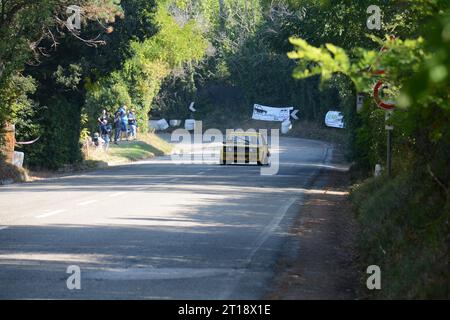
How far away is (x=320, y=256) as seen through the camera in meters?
13.2

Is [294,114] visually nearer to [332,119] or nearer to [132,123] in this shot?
[332,119]

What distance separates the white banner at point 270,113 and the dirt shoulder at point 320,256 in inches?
2288

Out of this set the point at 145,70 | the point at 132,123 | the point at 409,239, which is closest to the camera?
the point at 409,239

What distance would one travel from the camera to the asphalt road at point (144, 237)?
10.3 metres

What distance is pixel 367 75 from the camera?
259 inches

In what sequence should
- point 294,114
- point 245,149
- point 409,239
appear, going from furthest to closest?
1. point 294,114
2. point 245,149
3. point 409,239

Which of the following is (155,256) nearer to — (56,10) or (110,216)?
(110,216)

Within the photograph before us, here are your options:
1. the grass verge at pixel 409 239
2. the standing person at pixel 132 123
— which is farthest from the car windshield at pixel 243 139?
the grass verge at pixel 409 239

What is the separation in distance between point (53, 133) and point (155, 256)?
23.5 m

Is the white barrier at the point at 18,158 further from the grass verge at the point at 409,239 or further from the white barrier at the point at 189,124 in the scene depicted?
the white barrier at the point at 189,124

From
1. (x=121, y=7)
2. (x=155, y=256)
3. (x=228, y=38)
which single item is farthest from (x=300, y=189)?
(x=228, y=38)

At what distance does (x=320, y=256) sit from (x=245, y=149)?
2592cm

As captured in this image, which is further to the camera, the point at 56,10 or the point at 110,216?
the point at 56,10

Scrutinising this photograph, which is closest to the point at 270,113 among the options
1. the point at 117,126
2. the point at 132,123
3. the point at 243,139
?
the point at 132,123
